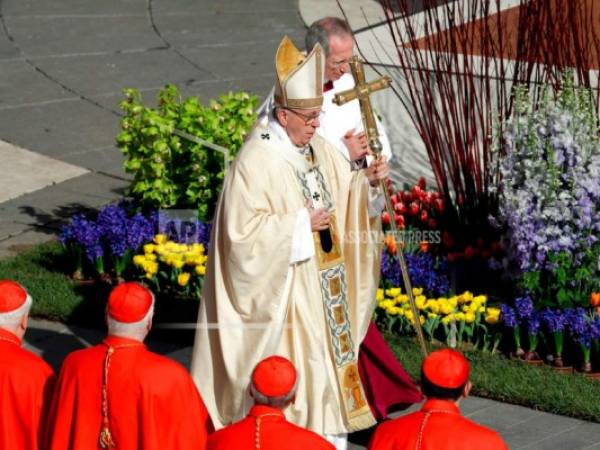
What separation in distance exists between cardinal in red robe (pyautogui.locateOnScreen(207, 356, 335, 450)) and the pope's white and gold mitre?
1.73 meters

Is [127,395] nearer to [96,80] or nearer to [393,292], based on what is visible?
[393,292]

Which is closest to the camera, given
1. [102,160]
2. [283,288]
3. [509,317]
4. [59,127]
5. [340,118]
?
[283,288]

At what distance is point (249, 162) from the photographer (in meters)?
7.38

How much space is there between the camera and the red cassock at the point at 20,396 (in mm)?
6668

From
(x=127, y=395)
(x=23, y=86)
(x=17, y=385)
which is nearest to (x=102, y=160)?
(x=23, y=86)

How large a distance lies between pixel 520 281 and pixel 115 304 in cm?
372

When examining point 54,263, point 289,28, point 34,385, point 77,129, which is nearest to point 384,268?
point 54,263

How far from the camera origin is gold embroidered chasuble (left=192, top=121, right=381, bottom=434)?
733cm

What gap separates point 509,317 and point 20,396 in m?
3.46

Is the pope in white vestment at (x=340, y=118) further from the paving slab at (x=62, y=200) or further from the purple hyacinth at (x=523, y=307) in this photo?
the paving slab at (x=62, y=200)

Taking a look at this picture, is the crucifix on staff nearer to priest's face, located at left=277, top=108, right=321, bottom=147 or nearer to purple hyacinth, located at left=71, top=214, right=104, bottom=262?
priest's face, located at left=277, top=108, right=321, bottom=147

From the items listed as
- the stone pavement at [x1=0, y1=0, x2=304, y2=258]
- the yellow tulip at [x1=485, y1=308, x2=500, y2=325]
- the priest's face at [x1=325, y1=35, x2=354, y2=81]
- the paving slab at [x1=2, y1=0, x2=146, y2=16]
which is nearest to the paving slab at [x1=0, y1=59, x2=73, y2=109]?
the stone pavement at [x1=0, y1=0, x2=304, y2=258]

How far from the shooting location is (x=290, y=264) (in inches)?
293

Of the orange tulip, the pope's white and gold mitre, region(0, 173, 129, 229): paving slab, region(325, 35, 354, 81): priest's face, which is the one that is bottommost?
the orange tulip
